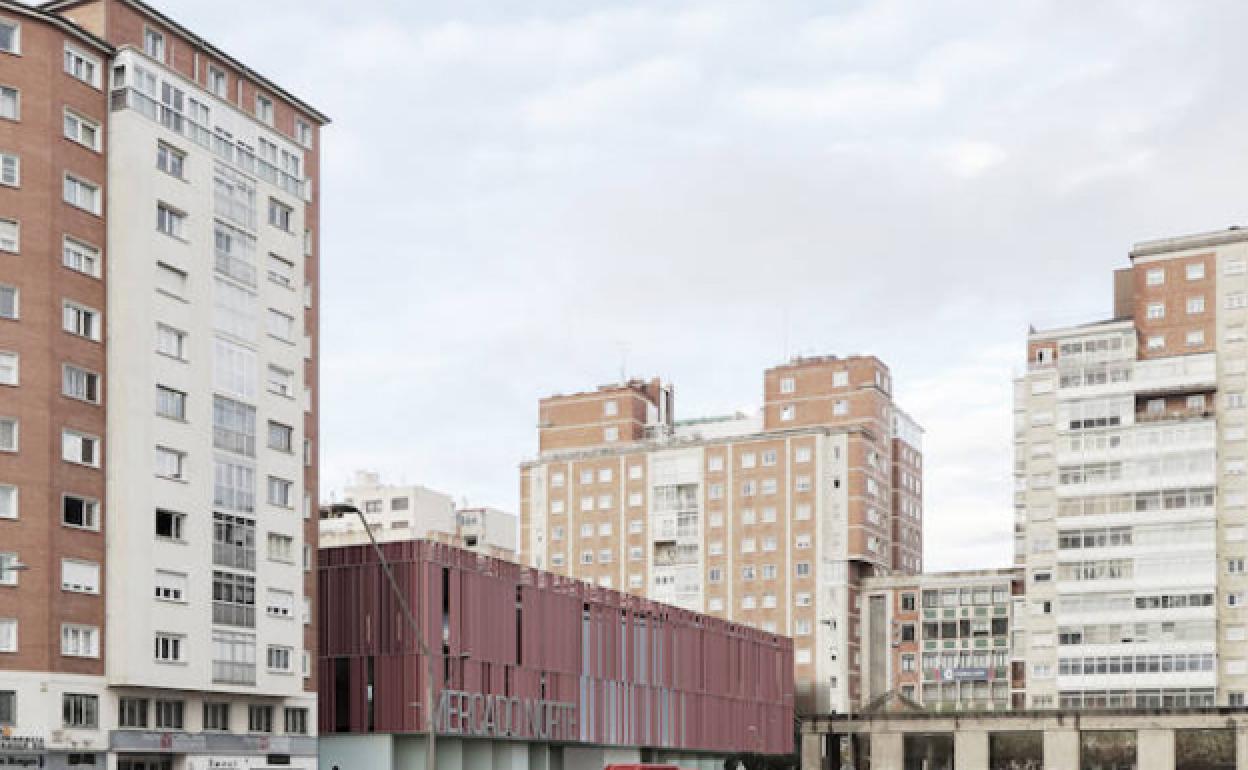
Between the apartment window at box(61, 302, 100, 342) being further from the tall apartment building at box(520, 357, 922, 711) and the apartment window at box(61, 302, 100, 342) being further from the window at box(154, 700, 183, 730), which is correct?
the tall apartment building at box(520, 357, 922, 711)

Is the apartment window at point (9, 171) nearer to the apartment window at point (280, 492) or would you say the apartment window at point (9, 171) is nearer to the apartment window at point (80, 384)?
the apartment window at point (80, 384)

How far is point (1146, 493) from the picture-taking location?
14225 centimetres

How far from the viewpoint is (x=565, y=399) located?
184 meters

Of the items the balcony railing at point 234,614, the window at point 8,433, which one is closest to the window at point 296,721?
the balcony railing at point 234,614

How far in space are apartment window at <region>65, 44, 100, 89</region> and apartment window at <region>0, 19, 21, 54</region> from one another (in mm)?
2160

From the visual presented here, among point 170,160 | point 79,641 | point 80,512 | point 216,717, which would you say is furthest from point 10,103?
point 216,717

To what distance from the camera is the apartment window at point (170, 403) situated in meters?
71.7

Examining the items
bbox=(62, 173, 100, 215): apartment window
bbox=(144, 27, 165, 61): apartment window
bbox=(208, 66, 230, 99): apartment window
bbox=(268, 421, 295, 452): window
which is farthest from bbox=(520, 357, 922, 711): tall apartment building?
bbox=(62, 173, 100, 215): apartment window

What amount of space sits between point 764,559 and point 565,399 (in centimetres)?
3081

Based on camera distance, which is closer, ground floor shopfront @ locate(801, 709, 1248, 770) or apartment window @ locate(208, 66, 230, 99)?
apartment window @ locate(208, 66, 230, 99)

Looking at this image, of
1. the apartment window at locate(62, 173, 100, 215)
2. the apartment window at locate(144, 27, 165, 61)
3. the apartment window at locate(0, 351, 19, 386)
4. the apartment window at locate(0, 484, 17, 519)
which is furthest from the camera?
the apartment window at locate(144, 27, 165, 61)

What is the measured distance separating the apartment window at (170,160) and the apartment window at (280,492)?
46.8 ft

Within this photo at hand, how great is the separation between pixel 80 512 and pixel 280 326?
15512 millimetres

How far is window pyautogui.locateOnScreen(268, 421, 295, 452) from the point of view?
79.3 meters
